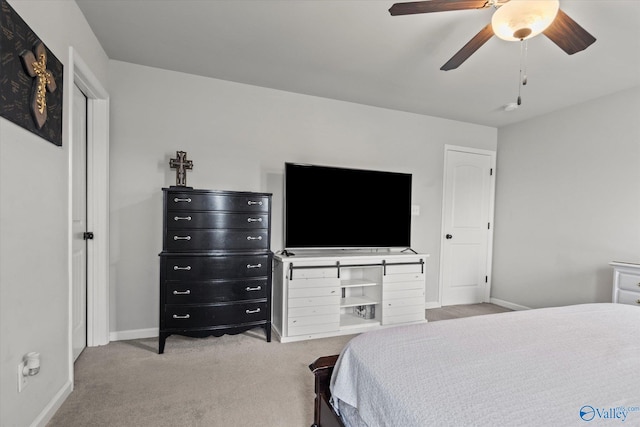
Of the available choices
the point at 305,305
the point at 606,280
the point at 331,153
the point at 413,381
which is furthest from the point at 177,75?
the point at 606,280

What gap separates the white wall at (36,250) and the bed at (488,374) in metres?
1.40

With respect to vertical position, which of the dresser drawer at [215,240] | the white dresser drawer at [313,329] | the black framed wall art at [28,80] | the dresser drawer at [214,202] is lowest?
the white dresser drawer at [313,329]

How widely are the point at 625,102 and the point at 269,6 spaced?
3516mm

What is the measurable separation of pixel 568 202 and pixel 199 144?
13.4ft

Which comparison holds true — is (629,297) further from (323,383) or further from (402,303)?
(323,383)

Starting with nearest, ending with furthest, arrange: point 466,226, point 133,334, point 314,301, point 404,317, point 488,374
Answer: point 488,374 → point 133,334 → point 314,301 → point 404,317 → point 466,226

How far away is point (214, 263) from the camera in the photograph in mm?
2594

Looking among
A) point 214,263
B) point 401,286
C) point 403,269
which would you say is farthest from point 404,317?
point 214,263

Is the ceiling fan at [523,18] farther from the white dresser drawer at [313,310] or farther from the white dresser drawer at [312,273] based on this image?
the white dresser drawer at [313,310]

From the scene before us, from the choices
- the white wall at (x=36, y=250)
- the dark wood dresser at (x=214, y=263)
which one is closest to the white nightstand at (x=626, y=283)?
the dark wood dresser at (x=214, y=263)

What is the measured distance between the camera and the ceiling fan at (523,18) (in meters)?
1.36

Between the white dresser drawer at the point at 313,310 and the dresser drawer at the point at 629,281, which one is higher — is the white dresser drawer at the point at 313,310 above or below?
below

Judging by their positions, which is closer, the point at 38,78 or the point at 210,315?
the point at 38,78

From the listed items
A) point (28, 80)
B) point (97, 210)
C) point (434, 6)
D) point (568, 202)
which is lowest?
point (97, 210)
